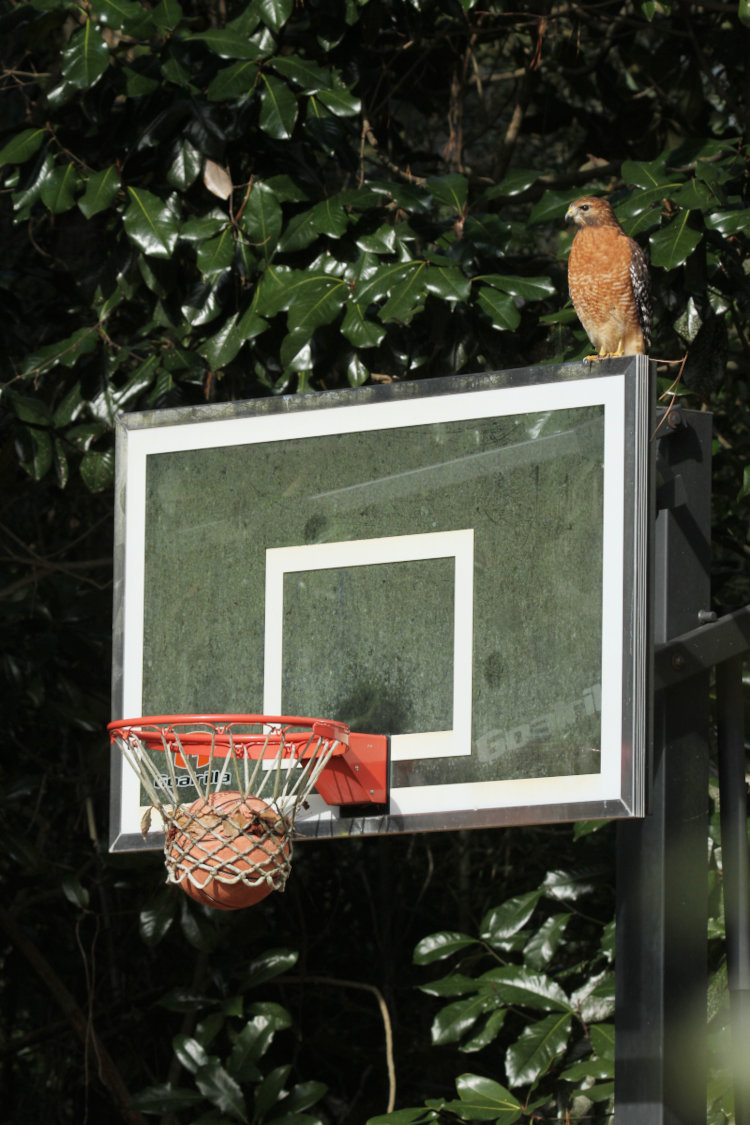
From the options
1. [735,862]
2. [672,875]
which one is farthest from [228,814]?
[735,862]

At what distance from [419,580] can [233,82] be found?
1.51m

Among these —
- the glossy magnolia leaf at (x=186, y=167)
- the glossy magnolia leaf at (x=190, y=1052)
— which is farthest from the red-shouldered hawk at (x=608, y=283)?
the glossy magnolia leaf at (x=190, y=1052)

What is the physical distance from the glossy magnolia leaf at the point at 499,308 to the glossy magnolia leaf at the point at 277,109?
620mm

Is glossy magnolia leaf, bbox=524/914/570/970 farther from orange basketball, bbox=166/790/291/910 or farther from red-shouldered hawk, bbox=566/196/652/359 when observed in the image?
orange basketball, bbox=166/790/291/910

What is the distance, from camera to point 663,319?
12.5 ft

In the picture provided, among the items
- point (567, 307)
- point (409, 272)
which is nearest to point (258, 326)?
point (409, 272)

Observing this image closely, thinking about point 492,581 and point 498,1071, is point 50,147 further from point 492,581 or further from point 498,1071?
point 498,1071

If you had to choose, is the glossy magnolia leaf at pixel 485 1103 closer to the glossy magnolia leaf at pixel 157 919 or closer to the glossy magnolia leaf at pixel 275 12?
the glossy magnolia leaf at pixel 157 919

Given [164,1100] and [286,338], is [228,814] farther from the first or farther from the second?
[164,1100]

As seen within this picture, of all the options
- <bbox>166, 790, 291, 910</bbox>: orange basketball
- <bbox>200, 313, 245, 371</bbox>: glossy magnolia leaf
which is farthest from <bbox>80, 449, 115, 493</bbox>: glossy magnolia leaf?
<bbox>166, 790, 291, 910</bbox>: orange basketball

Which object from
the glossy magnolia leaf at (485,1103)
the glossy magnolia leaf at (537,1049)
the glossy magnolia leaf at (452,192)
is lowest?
the glossy magnolia leaf at (485,1103)

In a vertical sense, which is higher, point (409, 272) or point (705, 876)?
point (409, 272)

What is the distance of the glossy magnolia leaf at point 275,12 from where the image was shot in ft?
12.9

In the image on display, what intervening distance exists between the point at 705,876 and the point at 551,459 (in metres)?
0.81
